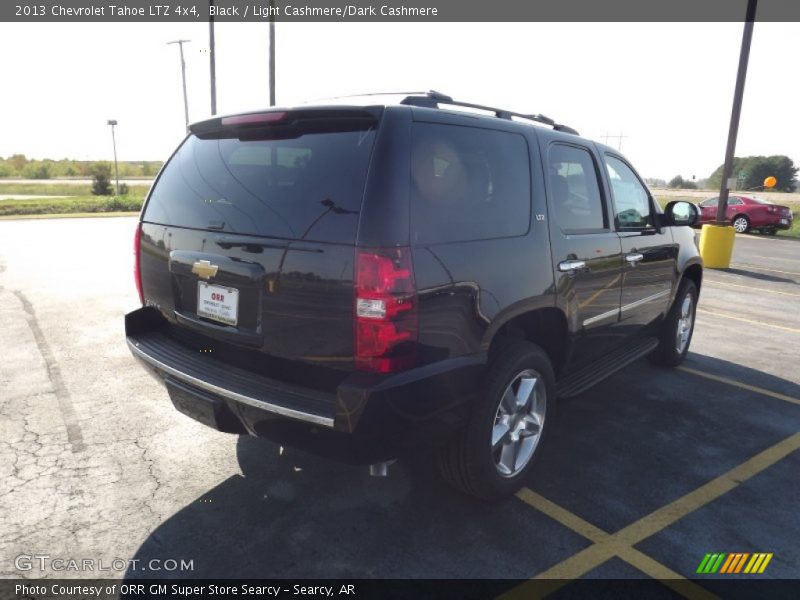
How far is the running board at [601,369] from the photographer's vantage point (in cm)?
361

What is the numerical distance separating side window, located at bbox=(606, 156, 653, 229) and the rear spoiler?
228 centimetres

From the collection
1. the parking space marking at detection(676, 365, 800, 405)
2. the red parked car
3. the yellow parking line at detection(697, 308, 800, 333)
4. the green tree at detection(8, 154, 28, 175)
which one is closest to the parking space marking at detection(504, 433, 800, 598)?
the parking space marking at detection(676, 365, 800, 405)

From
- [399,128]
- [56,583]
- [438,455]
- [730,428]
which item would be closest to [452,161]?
[399,128]

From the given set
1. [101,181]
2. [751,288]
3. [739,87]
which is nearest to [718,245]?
[751,288]

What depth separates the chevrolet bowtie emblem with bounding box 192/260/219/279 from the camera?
2.70 m

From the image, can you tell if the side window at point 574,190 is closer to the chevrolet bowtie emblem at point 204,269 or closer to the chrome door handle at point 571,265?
the chrome door handle at point 571,265

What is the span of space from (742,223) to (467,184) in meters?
24.0

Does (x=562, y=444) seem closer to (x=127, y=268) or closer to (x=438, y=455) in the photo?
(x=438, y=455)

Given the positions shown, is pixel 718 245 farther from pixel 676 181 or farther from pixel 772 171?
pixel 676 181

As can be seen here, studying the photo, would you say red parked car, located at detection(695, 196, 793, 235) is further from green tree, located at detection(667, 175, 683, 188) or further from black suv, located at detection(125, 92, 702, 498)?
green tree, located at detection(667, 175, 683, 188)

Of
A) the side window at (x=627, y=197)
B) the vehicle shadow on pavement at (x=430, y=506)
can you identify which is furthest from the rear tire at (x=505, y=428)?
the side window at (x=627, y=197)

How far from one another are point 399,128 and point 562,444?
2395mm

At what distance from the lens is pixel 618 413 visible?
436 centimetres

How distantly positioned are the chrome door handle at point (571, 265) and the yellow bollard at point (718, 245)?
1036 centimetres
